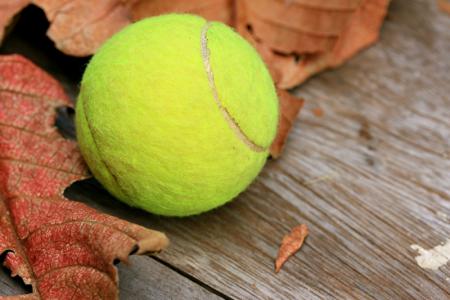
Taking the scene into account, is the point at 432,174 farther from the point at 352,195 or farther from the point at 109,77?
the point at 109,77

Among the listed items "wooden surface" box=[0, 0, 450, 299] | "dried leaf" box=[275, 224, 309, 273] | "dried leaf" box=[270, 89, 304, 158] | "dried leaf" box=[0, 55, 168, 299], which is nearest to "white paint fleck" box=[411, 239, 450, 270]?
"wooden surface" box=[0, 0, 450, 299]

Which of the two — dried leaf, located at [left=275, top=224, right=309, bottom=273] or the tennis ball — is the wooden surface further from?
the tennis ball

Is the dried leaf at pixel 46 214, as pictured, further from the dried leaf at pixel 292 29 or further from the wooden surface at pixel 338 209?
the dried leaf at pixel 292 29

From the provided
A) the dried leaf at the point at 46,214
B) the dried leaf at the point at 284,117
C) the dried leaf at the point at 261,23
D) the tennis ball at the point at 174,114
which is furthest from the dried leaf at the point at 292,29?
the dried leaf at the point at 46,214

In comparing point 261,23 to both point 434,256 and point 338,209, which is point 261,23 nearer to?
point 338,209

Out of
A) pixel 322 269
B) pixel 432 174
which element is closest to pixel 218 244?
pixel 322 269

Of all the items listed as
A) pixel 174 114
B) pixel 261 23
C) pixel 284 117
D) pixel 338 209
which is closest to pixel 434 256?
pixel 338 209
